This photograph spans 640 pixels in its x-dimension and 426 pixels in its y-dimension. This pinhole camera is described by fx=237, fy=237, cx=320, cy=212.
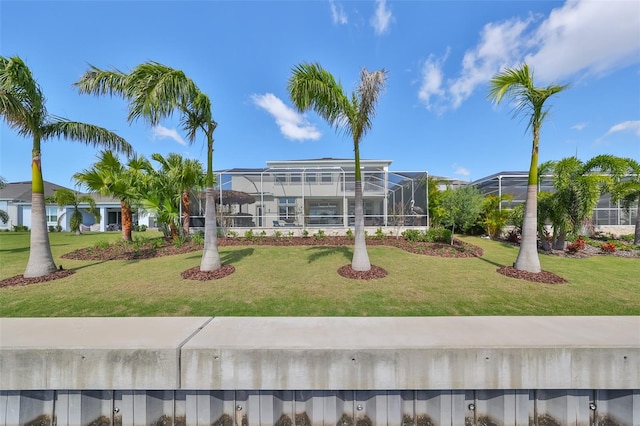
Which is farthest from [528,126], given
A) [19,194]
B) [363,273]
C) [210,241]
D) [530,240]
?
[19,194]

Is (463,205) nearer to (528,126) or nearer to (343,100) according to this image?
(528,126)

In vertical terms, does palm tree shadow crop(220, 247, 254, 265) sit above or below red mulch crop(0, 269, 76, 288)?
above

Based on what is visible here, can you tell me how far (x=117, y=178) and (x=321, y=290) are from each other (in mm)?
11748

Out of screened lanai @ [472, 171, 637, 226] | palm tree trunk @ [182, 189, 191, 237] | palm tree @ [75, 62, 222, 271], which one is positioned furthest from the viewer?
screened lanai @ [472, 171, 637, 226]

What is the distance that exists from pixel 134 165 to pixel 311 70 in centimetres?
1150

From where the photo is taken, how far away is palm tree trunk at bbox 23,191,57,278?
6.81m

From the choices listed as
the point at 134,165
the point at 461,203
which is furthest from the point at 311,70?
the point at 134,165

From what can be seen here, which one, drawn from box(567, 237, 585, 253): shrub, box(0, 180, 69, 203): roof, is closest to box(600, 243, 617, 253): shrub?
box(567, 237, 585, 253): shrub

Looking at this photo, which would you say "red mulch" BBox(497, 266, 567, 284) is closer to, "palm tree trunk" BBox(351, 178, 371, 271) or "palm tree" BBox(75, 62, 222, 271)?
"palm tree trunk" BBox(351, 178, 371, 271)

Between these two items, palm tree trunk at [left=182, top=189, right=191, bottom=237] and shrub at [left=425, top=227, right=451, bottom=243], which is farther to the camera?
palm tree trunk at [left=182, top=189, right=191, bottom=237]

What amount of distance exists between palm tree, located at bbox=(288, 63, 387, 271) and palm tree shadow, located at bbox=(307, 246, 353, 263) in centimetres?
211

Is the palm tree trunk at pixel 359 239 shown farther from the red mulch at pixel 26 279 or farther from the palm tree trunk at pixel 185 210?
the palm tree trunk at pixel 185 210

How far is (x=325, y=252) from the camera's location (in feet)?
31.9

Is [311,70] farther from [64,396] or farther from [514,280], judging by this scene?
[514,280]
